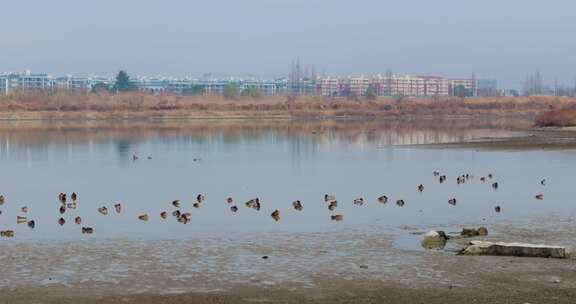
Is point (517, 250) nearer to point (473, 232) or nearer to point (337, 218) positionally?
point (473, 232)

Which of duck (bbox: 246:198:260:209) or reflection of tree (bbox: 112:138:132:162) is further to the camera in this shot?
reflection of tree (bbox: 112:138:132:162)

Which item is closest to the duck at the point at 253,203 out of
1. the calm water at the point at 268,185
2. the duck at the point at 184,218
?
the calm water at the point at 268,185

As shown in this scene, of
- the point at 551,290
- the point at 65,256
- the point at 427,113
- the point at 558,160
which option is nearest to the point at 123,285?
A: the point at 65,256

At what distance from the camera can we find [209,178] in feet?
121

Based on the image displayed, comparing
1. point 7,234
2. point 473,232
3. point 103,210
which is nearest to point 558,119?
point 103,210

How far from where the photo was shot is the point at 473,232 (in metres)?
20.0

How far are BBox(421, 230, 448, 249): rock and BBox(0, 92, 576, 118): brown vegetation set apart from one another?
410 ft

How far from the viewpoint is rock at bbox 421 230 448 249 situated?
60.6 ft

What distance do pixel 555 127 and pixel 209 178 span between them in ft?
187

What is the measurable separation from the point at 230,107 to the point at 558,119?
73468 millimetres

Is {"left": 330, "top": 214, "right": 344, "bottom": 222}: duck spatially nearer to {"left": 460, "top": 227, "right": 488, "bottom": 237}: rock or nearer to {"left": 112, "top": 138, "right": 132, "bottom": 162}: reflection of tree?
{"left": 460, "top": 227, "right": 488, "bottom": 237}: rock

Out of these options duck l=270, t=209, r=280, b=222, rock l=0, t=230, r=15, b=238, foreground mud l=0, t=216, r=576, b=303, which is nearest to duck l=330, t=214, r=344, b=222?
duck l=270, t=209, r=280, b=222

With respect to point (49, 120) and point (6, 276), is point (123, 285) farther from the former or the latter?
point (49, 120)

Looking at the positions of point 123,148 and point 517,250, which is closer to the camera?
point 517,250
